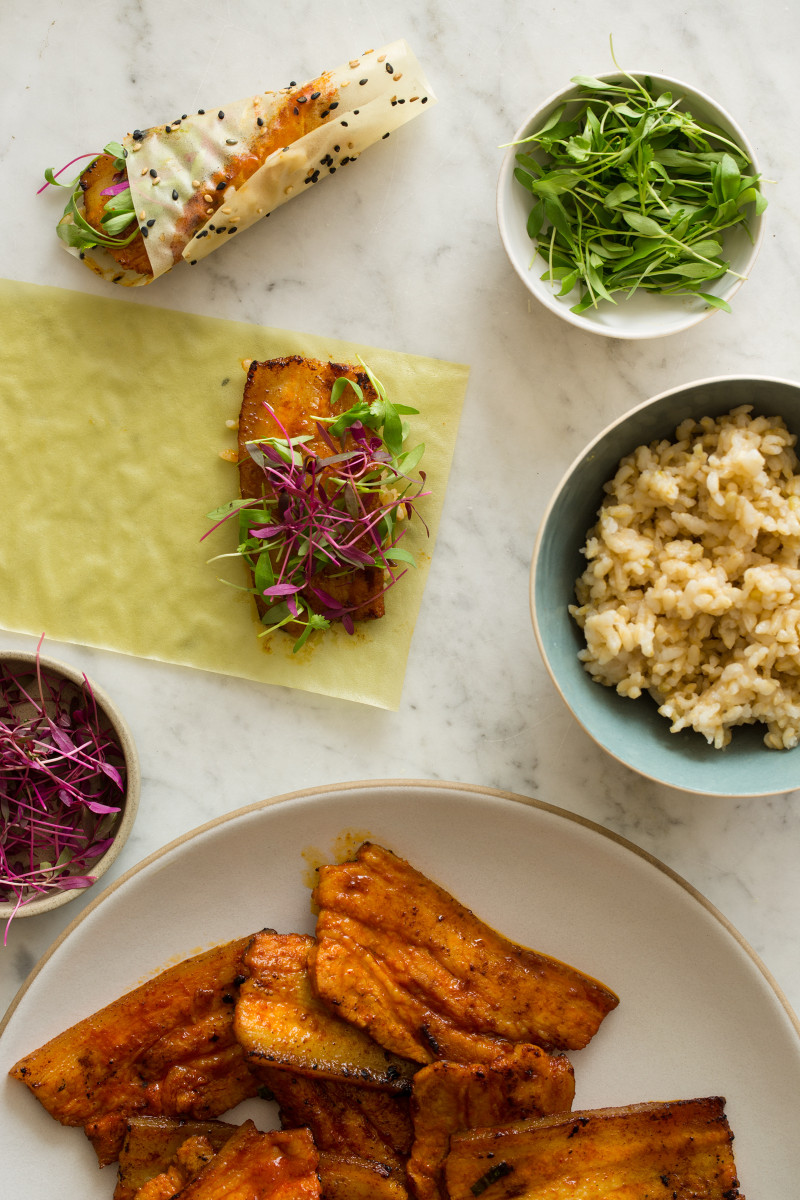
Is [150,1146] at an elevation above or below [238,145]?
below

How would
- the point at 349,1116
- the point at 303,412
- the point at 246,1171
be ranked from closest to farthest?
the point at 246,1171
the point at 349,1116
the point at 303,412

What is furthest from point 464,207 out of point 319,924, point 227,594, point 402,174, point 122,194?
point 319,924

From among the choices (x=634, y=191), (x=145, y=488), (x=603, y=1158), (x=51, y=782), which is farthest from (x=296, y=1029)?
(x=634, y=191)

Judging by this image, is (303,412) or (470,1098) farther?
(303,412)

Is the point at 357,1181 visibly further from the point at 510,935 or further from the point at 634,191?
the point at 634,191

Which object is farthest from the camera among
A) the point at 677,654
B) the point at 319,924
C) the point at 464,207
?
the point at 464,207

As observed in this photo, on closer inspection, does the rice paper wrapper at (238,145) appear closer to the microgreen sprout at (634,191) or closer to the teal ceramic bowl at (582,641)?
the microgreen sprout at (634,191)

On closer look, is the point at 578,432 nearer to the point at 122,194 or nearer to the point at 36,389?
the point at 122,194
